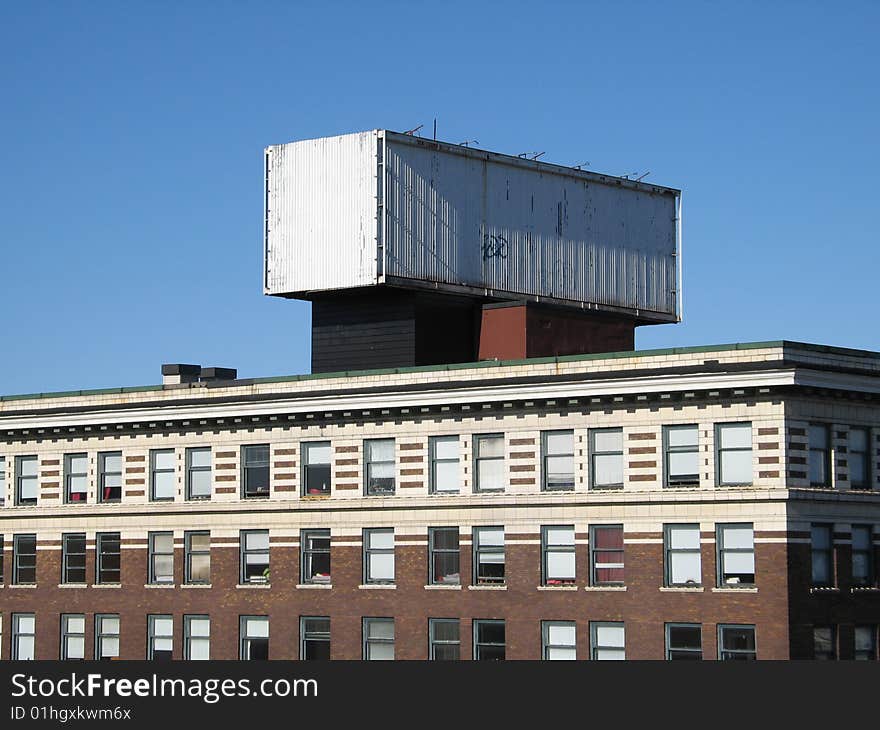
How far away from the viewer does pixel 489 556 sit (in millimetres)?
65875

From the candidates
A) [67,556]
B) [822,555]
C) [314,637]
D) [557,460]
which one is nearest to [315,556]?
[314,637]

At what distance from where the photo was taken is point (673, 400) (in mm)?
61906

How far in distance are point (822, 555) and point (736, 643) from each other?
13.9 feet

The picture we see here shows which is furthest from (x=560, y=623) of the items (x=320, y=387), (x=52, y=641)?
(x=52, y=641)

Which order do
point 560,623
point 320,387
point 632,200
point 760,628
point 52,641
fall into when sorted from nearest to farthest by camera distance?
1. point 760,628
2. point 560,623
3. point 320,387
4. point 52,641
5. point 632,200

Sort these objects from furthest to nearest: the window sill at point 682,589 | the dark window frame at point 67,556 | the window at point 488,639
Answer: the dark window frame at point 67,556 → the window at point 488,639 → the window sill at point 682,589

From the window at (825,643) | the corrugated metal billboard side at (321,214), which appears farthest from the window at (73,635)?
the window at (825,643)

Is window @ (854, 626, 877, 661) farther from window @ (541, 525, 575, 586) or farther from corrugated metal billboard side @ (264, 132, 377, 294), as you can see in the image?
corrugated metal billboard side @ (264, 132, 377, 294)

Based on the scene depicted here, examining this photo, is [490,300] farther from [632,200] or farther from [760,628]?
[760,628]

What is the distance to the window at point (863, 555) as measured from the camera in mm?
62469

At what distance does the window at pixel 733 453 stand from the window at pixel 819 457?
2.12 meters

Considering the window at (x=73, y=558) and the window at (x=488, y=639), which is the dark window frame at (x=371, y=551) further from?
the window at (x=73, y=558)

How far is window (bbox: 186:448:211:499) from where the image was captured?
7250cm

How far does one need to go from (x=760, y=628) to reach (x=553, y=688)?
15.7 meters
